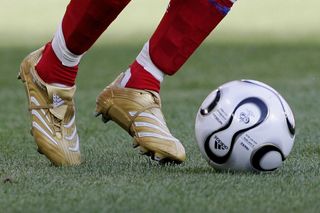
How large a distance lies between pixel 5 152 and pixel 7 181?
0.88 m

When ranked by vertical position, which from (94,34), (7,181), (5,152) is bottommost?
(5,152)

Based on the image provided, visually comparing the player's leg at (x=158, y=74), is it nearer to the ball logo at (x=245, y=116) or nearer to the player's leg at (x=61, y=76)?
the player's leg at (x=61, y=76)

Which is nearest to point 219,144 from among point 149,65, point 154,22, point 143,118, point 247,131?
point 247,131

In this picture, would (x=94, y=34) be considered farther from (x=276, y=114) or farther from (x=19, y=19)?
(x=19, y=19)

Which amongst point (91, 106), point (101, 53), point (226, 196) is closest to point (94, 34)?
point (226, 196)

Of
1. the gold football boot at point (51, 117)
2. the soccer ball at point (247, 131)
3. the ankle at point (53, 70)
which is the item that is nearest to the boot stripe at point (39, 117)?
the gold football boot at point (51, 117)

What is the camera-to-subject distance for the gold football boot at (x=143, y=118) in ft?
11.1

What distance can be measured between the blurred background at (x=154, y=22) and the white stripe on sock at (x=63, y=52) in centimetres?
712

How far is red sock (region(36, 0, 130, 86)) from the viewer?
3.34 metres

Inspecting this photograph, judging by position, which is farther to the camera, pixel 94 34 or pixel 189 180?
pixel 94 34

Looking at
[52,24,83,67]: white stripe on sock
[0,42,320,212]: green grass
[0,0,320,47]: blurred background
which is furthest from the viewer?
[0,0,320,47]: blurred background

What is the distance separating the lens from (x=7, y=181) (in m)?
3.04

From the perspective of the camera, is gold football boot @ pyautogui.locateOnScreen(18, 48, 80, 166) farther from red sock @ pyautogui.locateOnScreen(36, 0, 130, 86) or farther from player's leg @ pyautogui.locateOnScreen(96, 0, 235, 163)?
player's leg @ pyautogui.locateOnScreen(96, 0, 235, 163)

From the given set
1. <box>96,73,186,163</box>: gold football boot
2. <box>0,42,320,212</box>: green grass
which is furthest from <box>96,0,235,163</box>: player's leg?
<box>0,42,320,212</box>: green grass
